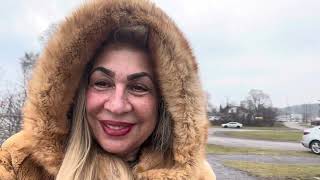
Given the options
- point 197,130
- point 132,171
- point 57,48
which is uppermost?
point 57,48

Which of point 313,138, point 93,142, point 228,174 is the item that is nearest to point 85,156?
point 93,142

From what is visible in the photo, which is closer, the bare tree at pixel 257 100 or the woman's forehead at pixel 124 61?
the woman's forehead at pixel 124 61

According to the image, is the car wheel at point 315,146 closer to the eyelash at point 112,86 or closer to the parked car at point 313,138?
the parked car at point 313,138

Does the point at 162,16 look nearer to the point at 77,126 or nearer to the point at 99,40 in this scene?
the point at 99,40

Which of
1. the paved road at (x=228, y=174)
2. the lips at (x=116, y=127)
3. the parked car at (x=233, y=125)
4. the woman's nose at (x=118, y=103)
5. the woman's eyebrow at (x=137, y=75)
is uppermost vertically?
the parked car at (x=233, y=125)

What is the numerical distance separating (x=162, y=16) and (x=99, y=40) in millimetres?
265

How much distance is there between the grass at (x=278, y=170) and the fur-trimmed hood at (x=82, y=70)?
942cm

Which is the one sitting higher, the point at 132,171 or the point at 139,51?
the point at 139,51

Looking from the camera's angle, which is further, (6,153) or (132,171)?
(132,171)

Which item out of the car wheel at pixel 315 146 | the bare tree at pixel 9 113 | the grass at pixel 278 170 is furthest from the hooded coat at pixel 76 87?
the car wheel at pixel 315 146

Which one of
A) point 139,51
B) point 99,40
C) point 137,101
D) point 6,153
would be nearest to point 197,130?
point 137,101

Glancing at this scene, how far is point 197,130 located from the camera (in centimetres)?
185

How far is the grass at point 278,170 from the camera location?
11.0 meters

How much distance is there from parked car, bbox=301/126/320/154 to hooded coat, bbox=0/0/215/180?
15143mm
